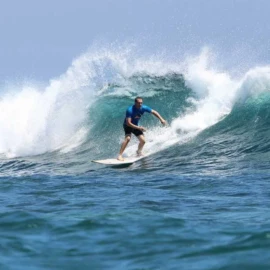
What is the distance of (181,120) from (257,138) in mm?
3126

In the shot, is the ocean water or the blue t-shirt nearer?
the ocean water

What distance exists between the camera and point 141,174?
13.2 meters

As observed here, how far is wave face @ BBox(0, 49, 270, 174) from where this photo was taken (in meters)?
16.8

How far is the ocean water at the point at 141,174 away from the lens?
6293 mm

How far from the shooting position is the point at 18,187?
1155 centimetres

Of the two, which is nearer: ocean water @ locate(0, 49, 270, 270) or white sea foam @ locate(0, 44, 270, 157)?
ocean water @ locate(0, 49, 270, 270)

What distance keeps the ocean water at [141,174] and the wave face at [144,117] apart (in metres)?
0.04

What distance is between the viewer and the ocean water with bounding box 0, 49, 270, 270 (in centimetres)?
629

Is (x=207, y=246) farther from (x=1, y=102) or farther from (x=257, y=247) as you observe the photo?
(x=1, y=102)

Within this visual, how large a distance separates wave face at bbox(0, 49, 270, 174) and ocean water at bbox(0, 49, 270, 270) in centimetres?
4

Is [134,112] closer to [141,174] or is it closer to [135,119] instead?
[135,119]

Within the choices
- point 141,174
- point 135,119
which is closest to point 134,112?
point 135,119

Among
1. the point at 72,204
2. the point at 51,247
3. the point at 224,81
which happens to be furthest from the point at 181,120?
the point at 51,247

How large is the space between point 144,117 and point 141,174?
22.3 ft
